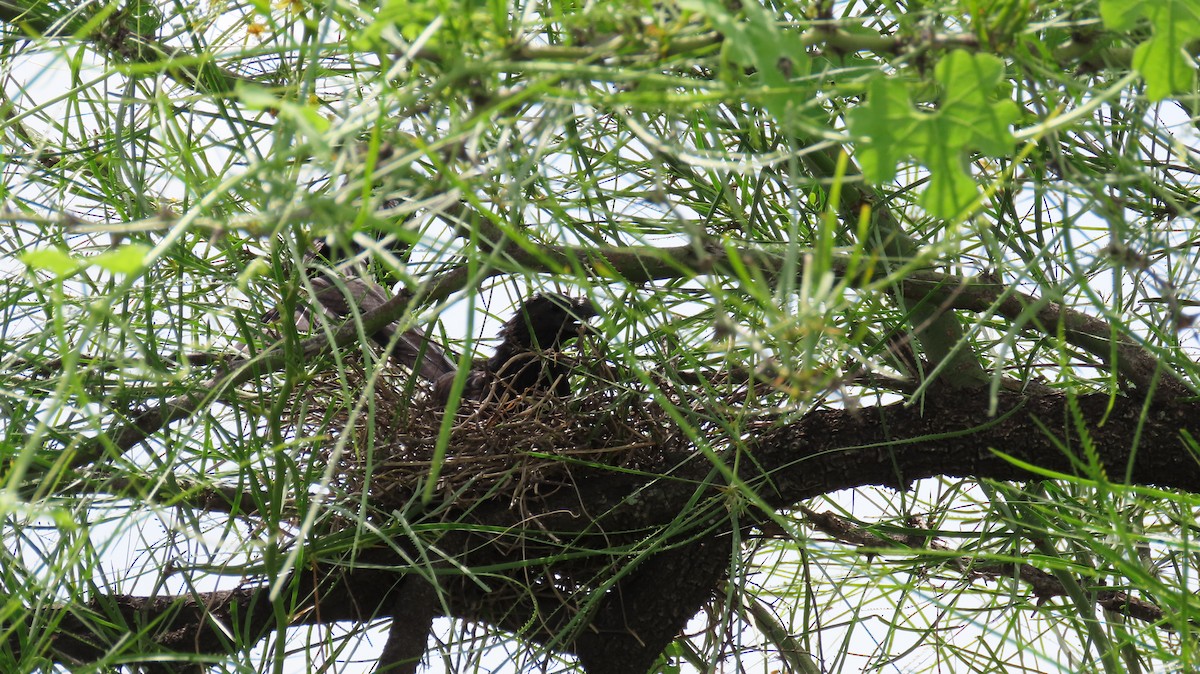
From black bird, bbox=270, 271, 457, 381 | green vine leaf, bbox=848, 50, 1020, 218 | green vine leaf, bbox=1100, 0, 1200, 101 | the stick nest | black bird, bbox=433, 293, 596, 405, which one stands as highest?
black bird, bbox=433, 293, 596, 405

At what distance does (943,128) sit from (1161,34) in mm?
166

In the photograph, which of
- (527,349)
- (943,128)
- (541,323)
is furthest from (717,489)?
(943,128)

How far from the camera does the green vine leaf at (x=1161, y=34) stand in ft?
2.36

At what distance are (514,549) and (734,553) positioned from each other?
0.51 m

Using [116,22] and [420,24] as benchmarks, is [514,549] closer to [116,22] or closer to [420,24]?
[116,22]

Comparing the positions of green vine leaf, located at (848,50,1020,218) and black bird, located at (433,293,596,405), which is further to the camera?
black bird, located at (433,293,596,405)

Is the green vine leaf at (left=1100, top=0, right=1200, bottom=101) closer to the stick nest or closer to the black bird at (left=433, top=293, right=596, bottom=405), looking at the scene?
the stick nest

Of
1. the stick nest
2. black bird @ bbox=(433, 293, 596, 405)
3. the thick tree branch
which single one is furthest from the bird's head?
the thick tree branch

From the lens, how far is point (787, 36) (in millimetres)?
697

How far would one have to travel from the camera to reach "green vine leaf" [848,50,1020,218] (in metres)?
0.70

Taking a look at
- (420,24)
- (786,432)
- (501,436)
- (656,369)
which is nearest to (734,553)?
(786,432)

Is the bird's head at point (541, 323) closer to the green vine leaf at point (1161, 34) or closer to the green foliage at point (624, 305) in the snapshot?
the green foliage at point (624, 305)

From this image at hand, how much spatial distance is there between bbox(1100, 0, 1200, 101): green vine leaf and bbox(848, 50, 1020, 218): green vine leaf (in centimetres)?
9

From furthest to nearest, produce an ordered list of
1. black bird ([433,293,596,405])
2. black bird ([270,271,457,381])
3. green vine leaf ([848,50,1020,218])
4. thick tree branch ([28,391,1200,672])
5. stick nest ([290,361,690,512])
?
1. black bird ([433,293,596,405])
2. black bird ([270,271,457,381])
3. stick nest ([290,361,690,512])
4. thick tree branch ([28,391,1200,672])
5. green vine leaf ([848,50,1020,218])
